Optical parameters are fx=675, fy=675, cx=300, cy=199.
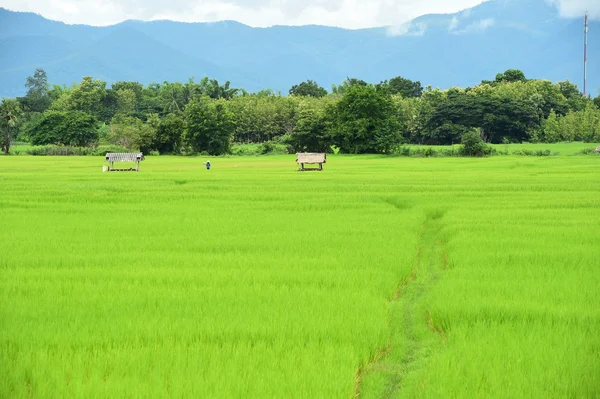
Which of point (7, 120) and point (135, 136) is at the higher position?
point (7, 120)

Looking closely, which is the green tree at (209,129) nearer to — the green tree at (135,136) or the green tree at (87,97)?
the green tree at (135,136)

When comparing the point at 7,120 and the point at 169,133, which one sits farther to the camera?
the point at 7,120

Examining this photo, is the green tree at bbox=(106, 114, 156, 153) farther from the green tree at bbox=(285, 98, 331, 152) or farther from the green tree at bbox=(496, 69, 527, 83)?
the green tree at bbox=(496, 69, 527, 83)

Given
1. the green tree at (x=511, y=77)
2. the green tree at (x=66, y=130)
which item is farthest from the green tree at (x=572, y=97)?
the green tree at (x=66, y=130)

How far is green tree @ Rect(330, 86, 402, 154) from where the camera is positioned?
60.2 meters

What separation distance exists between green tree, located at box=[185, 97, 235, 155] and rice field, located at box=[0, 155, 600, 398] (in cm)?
4753

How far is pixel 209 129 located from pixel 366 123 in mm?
14288

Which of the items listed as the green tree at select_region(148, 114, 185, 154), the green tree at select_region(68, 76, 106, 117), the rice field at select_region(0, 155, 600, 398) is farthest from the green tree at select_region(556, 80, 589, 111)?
the rice field at select_region(0, 155, 600, 398)

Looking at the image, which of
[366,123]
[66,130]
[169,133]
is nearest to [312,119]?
[366,123]

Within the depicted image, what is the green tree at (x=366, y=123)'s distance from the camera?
2370 inches

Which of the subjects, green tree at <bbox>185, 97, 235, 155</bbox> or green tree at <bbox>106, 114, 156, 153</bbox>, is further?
green tree at <bbox>106, 114, 156, 153</bbox>

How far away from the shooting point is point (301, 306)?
6.99 meters

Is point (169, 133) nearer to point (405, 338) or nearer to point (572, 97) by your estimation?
point (405, 338)

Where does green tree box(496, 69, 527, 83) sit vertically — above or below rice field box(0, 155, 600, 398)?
above
